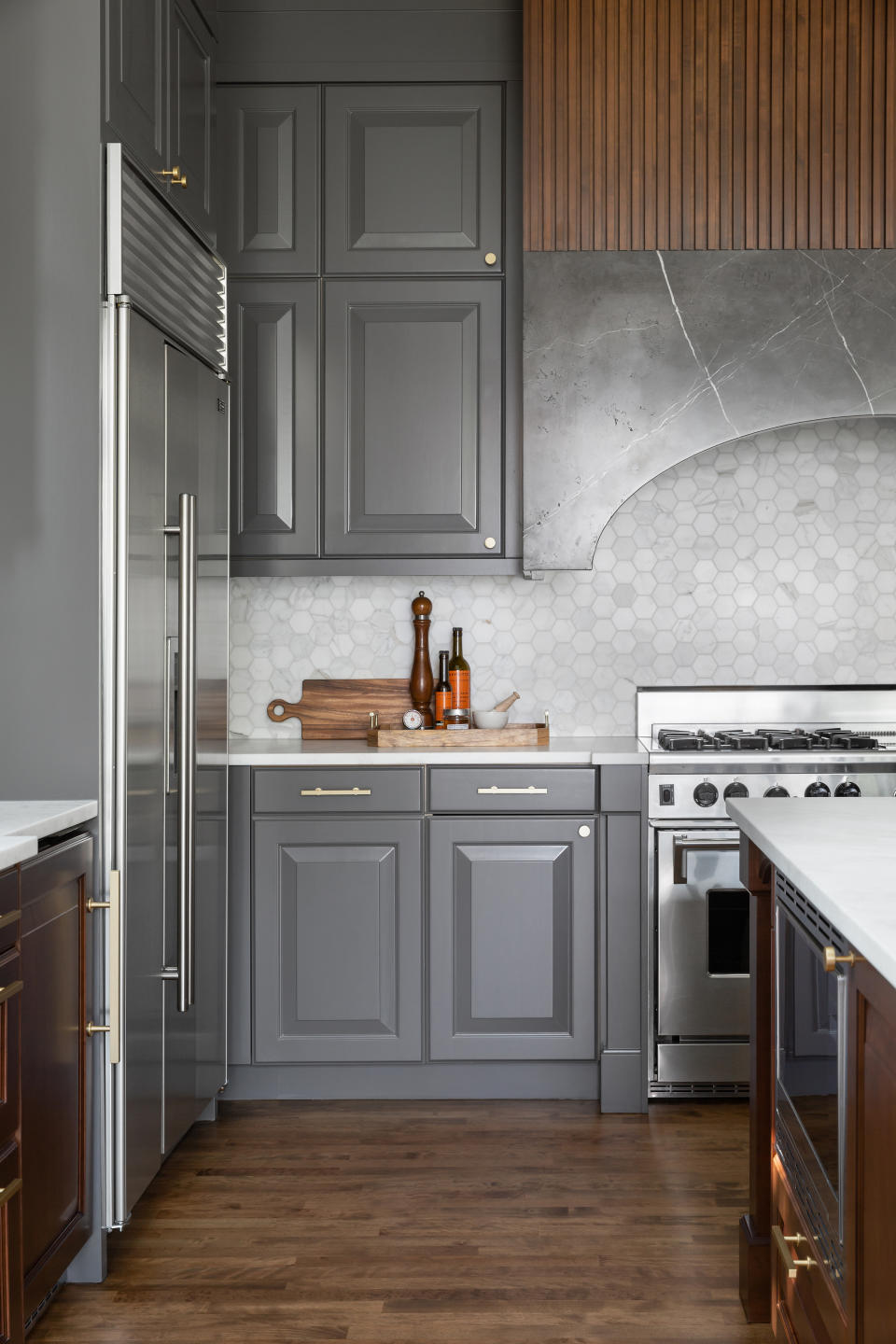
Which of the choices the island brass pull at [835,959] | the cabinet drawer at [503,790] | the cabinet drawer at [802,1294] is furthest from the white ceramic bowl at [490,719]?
the island brass pull at [835,959]

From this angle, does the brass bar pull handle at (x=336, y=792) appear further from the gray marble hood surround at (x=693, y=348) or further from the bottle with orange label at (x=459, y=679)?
the gray marble hood surround at (x=693, y=348)

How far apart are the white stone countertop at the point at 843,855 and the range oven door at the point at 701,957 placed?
2.93 ft

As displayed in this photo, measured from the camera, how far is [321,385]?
3375 mm

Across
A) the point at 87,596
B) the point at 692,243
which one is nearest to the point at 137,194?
the point at 87,596

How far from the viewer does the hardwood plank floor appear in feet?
7.07

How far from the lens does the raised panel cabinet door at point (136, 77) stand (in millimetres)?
2270

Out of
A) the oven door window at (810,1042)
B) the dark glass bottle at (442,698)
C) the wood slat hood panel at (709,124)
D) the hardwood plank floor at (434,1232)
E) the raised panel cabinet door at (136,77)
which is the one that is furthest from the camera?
the dark glass bottle at (442,698)

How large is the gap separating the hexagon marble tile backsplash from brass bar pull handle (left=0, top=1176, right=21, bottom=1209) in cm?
198

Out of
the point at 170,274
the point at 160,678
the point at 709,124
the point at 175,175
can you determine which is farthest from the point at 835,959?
the point at 709,124

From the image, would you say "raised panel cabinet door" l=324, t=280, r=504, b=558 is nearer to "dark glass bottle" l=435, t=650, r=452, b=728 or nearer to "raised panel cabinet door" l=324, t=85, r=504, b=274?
"raised panel cabinet door" l=324, t=85, r=504, b=274

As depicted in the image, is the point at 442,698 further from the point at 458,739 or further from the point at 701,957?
the point at 701,957

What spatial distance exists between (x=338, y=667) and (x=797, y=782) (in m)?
1.48

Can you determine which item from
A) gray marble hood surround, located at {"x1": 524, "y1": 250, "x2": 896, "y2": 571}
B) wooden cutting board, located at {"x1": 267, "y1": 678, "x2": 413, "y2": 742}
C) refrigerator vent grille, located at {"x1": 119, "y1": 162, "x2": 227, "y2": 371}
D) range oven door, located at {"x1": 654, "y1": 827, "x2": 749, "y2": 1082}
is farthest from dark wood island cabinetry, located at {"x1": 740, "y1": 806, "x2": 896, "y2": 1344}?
wooden cutting board, located at {"x1": 267, "y1": 678, "x2": 413, "y2": 742}

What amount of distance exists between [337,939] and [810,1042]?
170 cm
